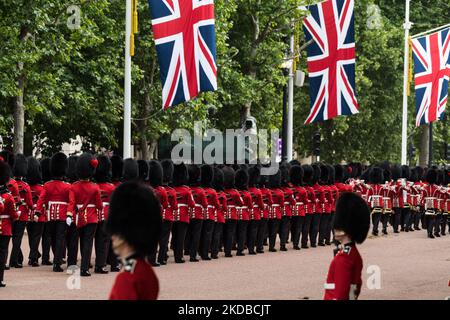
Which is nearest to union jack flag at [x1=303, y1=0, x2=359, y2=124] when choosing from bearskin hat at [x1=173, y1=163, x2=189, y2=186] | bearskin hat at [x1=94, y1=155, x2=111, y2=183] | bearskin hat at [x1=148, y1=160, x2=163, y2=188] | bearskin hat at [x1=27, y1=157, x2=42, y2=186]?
bearskin hat at [x1=173, y1=163, x2=189, y2=186]

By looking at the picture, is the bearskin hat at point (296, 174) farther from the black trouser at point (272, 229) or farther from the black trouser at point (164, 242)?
the black trouser at point (164, 242)

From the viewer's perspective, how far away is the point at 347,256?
8.08 metres

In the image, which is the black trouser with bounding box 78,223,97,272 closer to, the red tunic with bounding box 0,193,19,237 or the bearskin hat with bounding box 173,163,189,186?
the red tunic with bounding box 0,193,19,237

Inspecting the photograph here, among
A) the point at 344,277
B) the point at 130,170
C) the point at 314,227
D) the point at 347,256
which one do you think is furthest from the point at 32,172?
the point at 344,277

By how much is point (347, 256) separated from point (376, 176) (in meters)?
20.6

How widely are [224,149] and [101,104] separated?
179 inches

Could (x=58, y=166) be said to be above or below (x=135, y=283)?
above

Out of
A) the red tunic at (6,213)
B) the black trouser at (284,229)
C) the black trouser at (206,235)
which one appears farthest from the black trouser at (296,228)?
the red tunic at (6,213)

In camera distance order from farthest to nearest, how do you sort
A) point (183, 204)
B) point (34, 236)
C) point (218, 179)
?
point (218, 179)
point (183, 204)
point (34, 236)

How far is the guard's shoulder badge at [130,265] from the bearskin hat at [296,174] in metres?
16.9

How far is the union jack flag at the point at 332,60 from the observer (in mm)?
28781

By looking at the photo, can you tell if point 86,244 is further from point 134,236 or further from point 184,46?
point 134,236

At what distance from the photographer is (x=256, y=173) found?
72.1 ft
